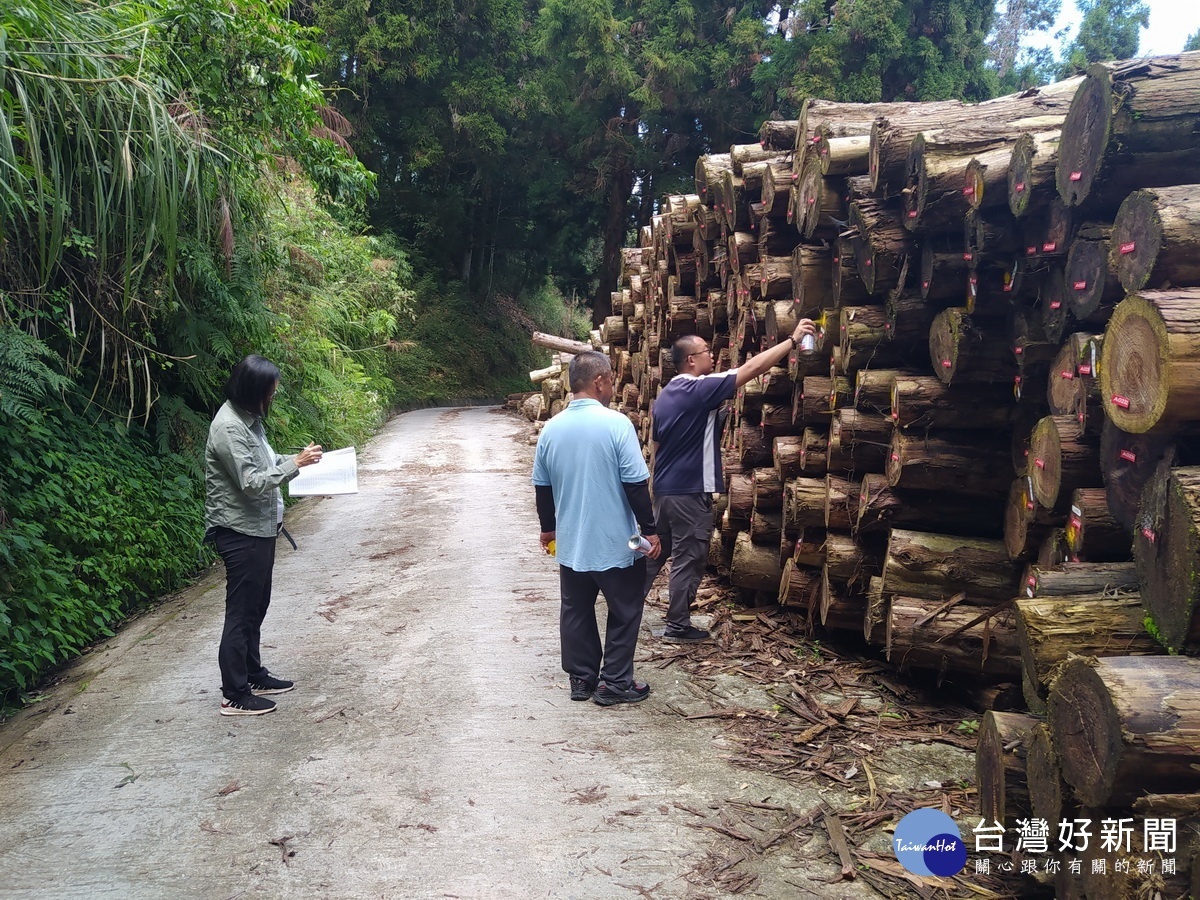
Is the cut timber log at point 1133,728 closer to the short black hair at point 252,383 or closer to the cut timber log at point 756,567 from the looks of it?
the cut timber log at point 756,567

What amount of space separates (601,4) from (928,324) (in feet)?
68.6

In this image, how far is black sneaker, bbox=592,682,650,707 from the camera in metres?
4.95

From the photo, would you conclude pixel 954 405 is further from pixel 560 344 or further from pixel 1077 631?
pixel 560 344

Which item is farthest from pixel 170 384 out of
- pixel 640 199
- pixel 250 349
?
pixel 640 199

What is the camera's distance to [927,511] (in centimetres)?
510

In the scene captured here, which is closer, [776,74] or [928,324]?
[928,324]

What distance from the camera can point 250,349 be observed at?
29.7ft

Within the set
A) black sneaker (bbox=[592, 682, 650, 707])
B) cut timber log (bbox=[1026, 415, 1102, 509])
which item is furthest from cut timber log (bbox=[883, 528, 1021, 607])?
black sneaker (bbox=[592, 682, 650, 707])

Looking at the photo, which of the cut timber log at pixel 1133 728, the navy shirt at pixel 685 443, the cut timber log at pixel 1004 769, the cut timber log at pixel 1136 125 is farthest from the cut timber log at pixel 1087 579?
the navy shirt at pixel 685 443

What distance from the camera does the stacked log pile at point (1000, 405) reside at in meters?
2.84

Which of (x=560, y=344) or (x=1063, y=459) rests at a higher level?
Result: (x=1063, y=459)

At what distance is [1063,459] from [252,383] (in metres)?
3.84

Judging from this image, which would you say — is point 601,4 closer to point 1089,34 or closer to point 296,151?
point 1089,34

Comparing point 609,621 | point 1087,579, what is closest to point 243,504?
point 609,621
